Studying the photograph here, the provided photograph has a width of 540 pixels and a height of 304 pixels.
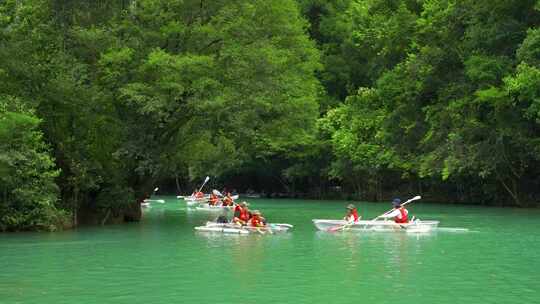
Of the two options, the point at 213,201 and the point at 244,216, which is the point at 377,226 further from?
the point at 213,201

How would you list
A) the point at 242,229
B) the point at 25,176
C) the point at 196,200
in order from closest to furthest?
1. the point at 25,176
2. the point at 242,229
3. the point at 196,200

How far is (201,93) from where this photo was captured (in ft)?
117

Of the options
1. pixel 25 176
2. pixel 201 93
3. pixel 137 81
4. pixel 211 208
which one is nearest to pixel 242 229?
pixel 201 93

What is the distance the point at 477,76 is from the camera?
45.4 metres

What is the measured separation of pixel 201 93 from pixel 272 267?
13810mm

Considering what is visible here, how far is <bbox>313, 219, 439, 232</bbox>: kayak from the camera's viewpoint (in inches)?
1345

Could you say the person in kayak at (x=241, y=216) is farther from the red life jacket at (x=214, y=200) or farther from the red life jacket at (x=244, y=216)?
the red life jacket at (x=214, y=200)

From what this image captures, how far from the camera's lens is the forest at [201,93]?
A: 3456cm

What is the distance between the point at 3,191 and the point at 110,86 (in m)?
6.72

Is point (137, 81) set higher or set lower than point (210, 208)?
higher

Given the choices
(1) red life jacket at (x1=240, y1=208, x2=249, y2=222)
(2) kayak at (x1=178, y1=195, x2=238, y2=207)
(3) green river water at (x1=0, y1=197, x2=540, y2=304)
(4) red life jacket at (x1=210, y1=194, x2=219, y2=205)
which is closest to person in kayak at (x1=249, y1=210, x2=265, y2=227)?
(1) red life jacket at (x1=240, y1=208, x2=249, y2=222)

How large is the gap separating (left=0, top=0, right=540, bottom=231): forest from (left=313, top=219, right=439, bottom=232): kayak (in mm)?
5360

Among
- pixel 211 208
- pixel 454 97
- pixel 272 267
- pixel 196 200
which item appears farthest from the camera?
pixel 196 200

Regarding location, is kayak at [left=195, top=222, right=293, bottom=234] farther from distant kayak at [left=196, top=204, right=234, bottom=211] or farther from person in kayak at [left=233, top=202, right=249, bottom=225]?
distant kayak at [left=196, top=204, right=234, bottom=211]
